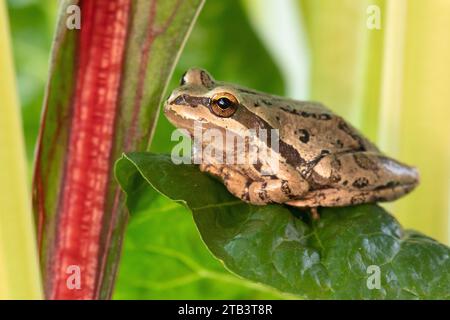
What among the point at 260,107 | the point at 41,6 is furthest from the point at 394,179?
the point at 41,6

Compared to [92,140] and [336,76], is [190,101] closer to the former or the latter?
[92,140]

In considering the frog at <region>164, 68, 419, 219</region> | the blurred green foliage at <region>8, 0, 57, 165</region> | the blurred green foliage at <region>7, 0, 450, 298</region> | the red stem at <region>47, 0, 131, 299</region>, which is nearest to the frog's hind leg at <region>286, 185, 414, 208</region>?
the frog at <region>164, 68, 419, 219</region>

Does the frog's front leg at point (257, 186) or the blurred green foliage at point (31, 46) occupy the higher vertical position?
the blurred green foliage at point (31, 46)

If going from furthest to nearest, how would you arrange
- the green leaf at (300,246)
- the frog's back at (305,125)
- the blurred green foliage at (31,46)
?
the blurred green foliage at (31,46) < the frog's back at (305,125) < the green leaf at (300,246)

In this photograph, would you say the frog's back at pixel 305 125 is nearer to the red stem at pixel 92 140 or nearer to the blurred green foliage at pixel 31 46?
the red stem at pixel 92 140

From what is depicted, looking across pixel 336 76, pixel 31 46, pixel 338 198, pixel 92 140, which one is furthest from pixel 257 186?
pixel 31 46

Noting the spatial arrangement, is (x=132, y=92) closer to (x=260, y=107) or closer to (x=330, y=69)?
Answer: (x=260, y=107)

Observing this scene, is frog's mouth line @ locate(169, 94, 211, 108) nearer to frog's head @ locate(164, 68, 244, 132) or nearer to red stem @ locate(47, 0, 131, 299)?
frog's head @ locate(164, 68, 244, 132)

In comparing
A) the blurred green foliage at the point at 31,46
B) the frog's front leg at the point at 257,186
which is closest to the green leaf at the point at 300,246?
the frog's front leg at the point at 257,186
